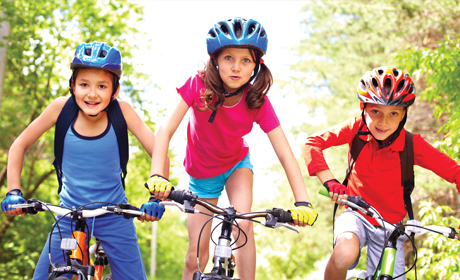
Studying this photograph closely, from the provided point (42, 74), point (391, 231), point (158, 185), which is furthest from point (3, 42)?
point (391, 231)

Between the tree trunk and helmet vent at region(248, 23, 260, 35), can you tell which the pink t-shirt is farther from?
the tree trunk

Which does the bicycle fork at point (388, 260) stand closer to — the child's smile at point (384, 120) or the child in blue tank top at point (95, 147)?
the child's smile at point (384, 120)

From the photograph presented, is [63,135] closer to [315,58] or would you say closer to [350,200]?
[350,200]

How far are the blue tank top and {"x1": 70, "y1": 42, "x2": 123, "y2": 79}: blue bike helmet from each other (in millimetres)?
509

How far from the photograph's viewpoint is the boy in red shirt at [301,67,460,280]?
393cm

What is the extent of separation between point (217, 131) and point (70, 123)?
133 centimetres

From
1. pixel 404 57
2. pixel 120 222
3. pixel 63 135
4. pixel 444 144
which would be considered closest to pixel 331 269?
pixel 120 222

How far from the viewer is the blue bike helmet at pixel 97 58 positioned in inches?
148

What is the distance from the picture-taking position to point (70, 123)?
12.6ft

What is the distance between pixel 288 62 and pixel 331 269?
72.0 feet

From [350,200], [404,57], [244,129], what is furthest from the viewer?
[404,57]

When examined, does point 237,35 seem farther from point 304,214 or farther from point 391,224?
point 391,224

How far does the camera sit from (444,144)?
225 inches

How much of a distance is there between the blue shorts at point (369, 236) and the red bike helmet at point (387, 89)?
3.55ft
